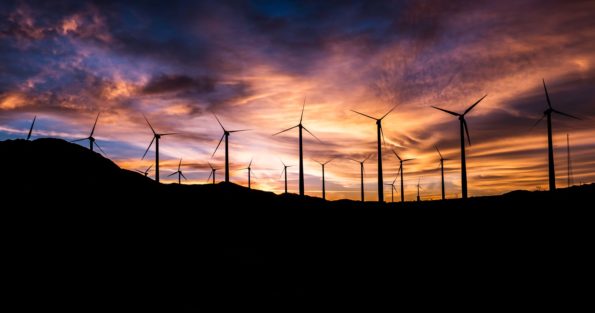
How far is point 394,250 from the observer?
4750cm

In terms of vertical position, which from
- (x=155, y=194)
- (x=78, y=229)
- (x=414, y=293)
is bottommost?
(x=414, y=293)

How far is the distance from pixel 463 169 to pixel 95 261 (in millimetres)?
61677

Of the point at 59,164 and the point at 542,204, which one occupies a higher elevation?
the point at 59,164

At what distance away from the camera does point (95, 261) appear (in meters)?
36.1

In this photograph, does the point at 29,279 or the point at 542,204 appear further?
the point at 542,204

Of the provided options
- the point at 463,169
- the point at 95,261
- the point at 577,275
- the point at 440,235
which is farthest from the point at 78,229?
the point at 463,169

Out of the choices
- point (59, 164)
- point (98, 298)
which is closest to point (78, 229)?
point (98, 298)

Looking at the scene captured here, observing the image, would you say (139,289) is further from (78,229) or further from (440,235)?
(440,235)

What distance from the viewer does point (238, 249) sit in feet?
147

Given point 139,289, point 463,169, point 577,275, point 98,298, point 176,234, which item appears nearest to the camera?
point 98,298

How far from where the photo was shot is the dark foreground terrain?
3297cm

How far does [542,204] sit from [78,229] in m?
62.6

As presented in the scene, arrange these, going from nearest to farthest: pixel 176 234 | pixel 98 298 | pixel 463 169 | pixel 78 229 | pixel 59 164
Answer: pixel 98 298 < pixel 78 229 < pixel 176 234 < pixel 59 164 < pixel 463 169

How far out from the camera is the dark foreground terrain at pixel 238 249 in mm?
32969
